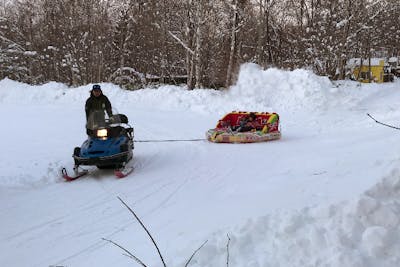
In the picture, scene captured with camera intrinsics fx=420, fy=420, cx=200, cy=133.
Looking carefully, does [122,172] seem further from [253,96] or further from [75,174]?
[253,96]

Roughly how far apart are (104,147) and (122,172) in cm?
59

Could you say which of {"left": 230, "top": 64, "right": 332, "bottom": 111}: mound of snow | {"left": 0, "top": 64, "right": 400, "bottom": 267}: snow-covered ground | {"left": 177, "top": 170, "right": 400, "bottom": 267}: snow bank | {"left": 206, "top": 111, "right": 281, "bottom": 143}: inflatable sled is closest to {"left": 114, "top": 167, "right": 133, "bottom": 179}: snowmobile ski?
{"left": 0, "top": 64, "right": 400, "bottom": 267}: snow-covered ground

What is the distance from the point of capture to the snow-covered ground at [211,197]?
3844mm

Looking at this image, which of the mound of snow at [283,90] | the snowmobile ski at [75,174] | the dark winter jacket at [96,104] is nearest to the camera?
the snowmobile ski at [75,174]

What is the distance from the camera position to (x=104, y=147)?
7984 millimetres

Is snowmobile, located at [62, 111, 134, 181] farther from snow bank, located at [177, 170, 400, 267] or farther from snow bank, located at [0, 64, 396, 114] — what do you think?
snow bank, located at [0, 64, 396, 114]

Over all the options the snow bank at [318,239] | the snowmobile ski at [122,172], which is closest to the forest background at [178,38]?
the snowmobile ski at [122,172]

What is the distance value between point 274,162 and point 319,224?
15.6 feet

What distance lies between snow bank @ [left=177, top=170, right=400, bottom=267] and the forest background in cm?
1704

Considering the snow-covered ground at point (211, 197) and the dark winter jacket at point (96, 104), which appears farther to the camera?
the dark winter jacket at point (96, 104)

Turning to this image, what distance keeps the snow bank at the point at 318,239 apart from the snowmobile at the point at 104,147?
4235 mm

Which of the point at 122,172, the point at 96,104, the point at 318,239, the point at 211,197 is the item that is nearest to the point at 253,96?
the point at 96,104

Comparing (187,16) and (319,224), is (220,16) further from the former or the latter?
(319,224)

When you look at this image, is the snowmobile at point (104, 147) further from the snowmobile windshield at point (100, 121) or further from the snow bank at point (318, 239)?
the snow bank at point (318, 239)
